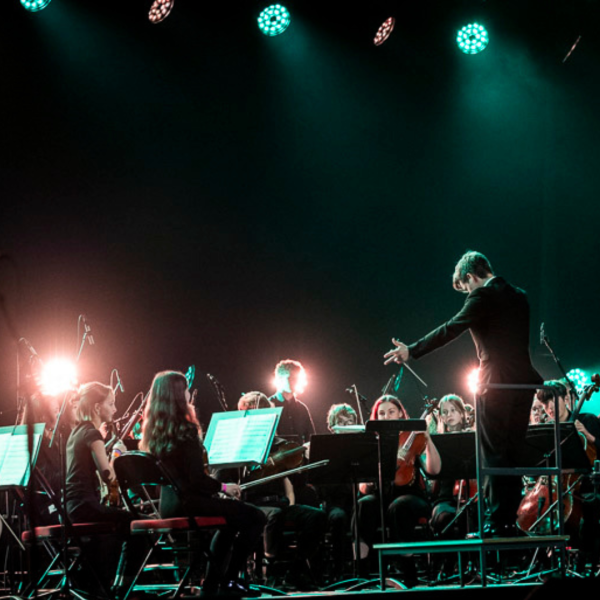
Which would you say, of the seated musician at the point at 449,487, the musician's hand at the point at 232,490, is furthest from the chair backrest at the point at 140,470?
the seated musician at the point at 449,487

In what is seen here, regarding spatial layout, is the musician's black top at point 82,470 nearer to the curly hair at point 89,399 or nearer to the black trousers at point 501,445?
the curly hair at point 89,399

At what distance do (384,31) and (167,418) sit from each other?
19.4ft

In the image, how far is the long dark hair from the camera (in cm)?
532

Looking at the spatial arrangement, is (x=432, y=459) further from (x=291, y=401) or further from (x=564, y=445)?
(x=291, y=401)

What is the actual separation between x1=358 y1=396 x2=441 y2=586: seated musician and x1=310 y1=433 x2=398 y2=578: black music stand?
70cm

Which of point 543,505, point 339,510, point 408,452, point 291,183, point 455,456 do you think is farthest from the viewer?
point 291,183

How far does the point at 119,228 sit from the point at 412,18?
4.32 m

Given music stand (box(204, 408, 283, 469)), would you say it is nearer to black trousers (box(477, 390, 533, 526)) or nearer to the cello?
black trousers (box(477, 390, 533, 526))

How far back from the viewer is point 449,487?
285 inches

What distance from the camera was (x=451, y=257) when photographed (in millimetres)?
11344

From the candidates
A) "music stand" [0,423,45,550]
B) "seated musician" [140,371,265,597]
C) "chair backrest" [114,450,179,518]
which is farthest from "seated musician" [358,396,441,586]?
"music stand" [0,423,45,550]

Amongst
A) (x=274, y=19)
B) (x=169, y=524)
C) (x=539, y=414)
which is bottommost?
(x=169, y=524)

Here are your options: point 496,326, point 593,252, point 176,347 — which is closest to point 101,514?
point 496,326

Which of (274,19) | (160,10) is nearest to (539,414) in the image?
(274,19)
